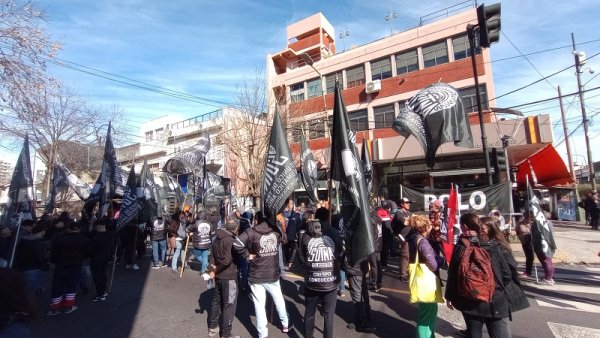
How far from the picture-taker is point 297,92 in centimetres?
2659

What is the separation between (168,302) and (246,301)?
1592 millimetres

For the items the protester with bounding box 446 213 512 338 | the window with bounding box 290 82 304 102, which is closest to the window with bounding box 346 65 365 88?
the window with bounding box 290 82 304 102

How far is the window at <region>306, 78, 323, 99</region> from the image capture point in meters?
25.3

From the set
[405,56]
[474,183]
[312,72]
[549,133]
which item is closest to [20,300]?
[549,133]

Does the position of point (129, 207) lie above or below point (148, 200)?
below

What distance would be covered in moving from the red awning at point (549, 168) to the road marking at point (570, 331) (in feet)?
42.8

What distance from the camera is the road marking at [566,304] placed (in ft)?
19.4

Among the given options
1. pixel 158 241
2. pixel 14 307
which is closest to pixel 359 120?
pixel 158 241

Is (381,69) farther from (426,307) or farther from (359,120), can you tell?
(426,307)

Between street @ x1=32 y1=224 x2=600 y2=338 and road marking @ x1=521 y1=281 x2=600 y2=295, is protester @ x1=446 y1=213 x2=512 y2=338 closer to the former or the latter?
street @ x1=32 y1=224 x2=600 y2=338

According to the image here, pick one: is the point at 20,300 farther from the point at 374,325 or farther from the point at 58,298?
the point at 58,298

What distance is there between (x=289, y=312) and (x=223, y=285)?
5.15 feet

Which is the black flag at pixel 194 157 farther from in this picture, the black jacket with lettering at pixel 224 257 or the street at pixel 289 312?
the black jacket with lettering at pixel 224 257

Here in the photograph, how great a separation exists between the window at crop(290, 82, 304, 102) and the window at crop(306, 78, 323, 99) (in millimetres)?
597
